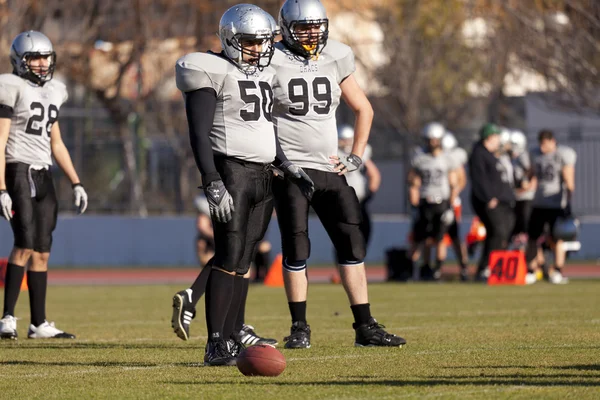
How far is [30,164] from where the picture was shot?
30.8ft

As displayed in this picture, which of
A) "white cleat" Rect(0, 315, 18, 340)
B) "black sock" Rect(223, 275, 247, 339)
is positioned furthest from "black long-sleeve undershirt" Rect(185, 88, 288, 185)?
"white cleat" Rect(0, 315, 18, 340)

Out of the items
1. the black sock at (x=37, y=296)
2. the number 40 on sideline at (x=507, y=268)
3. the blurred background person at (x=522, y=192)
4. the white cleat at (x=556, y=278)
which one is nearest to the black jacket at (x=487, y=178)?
the number 40 on sideline at (x=507, y=268)

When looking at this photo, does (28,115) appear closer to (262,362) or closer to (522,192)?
(262,362)

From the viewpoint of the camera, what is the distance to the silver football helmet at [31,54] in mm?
9250

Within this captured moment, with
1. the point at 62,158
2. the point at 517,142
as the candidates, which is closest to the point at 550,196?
the point at 517,142

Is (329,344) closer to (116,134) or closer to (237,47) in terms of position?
(237,47)

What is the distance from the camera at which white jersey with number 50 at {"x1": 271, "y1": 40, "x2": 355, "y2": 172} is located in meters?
8.13

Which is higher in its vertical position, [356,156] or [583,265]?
[356,156]

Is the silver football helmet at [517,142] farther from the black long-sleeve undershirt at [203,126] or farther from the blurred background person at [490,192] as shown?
the black long-sleeve undershirt at [203,126]

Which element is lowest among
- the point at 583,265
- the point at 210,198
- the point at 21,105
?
the point at 583,265

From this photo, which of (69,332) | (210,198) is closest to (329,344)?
(210,198)

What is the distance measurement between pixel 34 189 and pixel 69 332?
1.19 metres

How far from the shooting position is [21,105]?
9.32 m

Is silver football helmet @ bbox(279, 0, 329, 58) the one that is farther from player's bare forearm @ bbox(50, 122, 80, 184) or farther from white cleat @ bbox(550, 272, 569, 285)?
white cleat @ bbox(550, 272, 569, 285)
